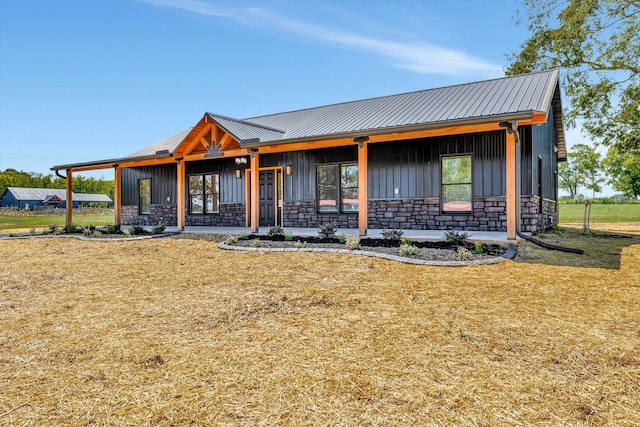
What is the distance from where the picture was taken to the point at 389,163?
35.2 feet

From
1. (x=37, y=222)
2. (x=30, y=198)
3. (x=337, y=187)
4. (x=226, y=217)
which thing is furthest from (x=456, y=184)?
(x=30, y=198)

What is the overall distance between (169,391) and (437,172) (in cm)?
920

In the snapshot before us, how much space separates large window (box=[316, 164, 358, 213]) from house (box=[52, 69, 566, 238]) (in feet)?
0.11

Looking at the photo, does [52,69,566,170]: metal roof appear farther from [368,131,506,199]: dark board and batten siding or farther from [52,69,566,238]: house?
[368,131,506,199]: dark board and batten siding

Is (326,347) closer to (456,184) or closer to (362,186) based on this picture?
(362,186)

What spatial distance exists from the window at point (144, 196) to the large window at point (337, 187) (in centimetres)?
835

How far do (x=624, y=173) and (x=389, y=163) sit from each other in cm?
5400

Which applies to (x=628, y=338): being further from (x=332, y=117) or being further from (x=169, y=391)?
(x=332, y=117)

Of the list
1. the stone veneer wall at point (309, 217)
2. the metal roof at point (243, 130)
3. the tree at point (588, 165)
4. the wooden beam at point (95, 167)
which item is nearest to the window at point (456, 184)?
the stone veneer wall at point (309, 217)

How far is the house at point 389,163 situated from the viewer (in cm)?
852

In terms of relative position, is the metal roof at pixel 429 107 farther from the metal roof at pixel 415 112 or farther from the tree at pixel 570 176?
the tree at pixel 570 176

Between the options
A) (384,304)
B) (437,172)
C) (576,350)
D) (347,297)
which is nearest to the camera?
(576,350)

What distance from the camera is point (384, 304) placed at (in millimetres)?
3922

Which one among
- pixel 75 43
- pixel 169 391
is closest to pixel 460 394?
pixel 169 391
